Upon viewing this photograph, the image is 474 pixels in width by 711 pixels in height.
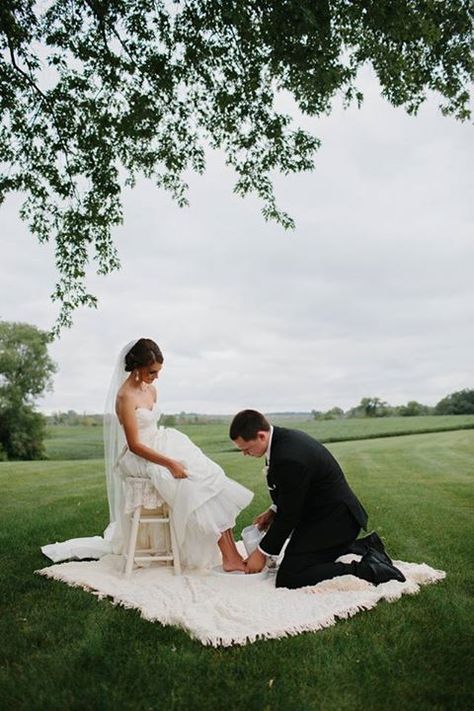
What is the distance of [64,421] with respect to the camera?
146ft

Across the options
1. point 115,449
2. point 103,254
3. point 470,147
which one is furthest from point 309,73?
point 115,449

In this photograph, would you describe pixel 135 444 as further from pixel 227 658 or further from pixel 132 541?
pixel 227 658

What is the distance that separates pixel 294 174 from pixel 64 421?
119 ft

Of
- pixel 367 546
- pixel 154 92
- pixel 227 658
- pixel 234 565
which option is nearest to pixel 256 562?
pixel 234 565

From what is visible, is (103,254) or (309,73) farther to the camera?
(103,254)

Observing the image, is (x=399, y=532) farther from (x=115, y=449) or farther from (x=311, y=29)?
(x=311, y=29)

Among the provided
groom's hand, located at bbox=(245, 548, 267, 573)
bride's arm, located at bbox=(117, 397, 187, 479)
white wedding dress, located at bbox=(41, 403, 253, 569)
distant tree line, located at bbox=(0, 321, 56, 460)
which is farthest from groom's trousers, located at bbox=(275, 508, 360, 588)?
distant tree line, located at bbox=(0, 321, 56, 460)

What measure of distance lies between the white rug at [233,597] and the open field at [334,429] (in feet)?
70.6

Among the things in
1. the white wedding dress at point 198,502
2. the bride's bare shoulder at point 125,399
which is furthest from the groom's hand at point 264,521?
the bride's bare shoulder at point 125,399

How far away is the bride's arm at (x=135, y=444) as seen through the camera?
6.10m

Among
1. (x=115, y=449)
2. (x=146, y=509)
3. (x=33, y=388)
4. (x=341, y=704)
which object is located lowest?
(x=341, y=704)

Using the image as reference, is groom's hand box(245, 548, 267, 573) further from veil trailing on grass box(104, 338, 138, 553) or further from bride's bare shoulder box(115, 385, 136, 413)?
bride's bare shoulder box(115, 385, 136, 413)

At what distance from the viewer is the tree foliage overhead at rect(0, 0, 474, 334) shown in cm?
1005

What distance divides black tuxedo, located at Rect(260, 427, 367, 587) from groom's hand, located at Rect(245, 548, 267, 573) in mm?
197
